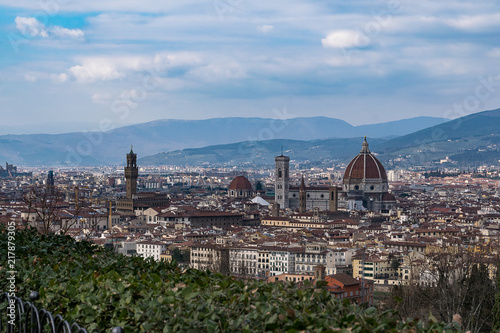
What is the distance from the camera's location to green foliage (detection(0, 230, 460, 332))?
2684mm

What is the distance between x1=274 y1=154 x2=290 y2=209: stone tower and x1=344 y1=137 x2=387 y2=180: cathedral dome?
5.31 metres

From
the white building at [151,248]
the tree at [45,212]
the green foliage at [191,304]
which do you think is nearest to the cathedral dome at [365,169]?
the white building at [151,248]

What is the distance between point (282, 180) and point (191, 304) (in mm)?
67608

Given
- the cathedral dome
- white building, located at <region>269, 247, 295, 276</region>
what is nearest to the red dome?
the cathedral dome

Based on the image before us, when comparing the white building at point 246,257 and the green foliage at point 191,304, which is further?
the white building at point 246,257

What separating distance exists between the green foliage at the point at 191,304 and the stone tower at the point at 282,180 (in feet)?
217

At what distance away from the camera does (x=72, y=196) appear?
77.1 metres

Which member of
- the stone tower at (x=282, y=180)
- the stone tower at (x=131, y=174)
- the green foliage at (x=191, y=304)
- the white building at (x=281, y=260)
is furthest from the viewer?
the stone tower at (x=282, y=180)

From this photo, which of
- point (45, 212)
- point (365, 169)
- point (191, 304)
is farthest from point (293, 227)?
point (191, 304)

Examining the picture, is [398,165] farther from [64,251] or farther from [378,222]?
[64,251]

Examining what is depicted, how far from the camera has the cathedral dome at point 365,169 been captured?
69062mm

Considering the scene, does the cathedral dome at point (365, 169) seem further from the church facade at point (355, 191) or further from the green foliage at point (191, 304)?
the green foliage at point (191, 304)

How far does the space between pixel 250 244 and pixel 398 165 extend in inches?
6102

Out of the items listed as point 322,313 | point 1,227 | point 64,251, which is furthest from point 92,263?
point 1,227
